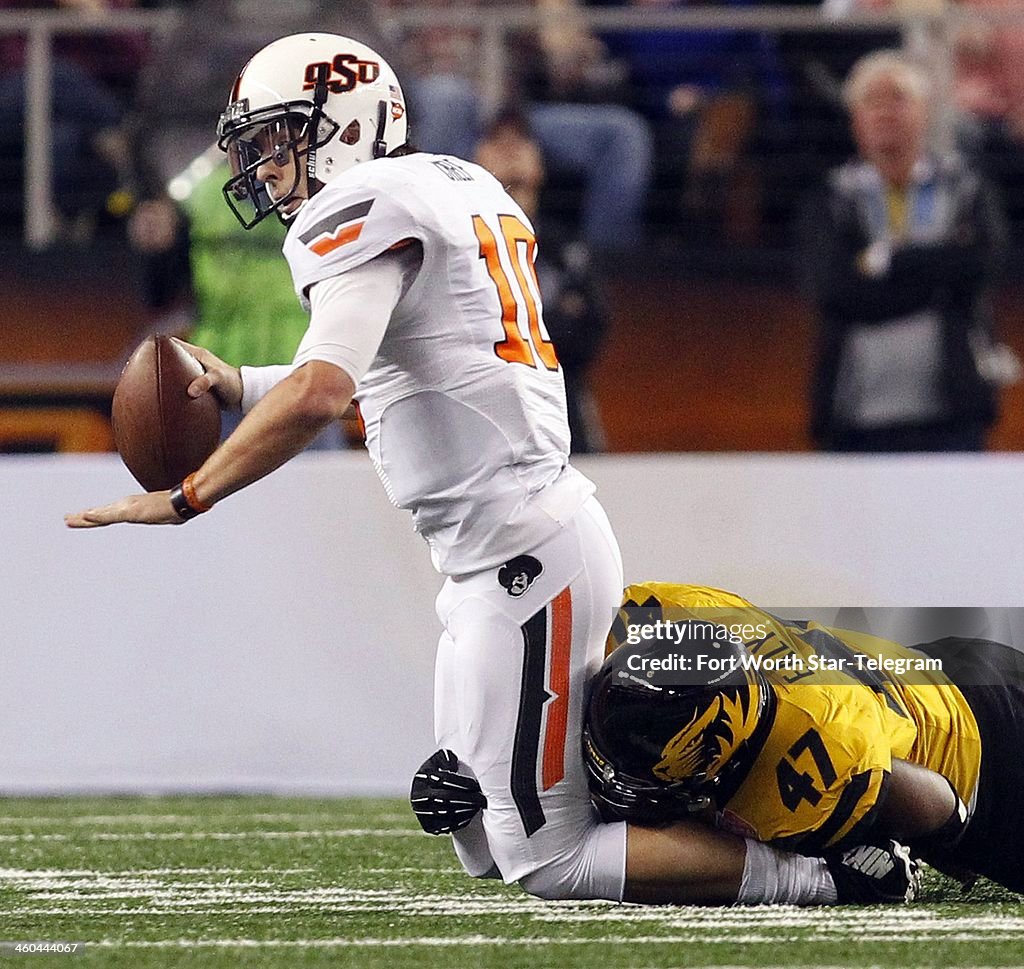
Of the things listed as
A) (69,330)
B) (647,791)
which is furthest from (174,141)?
(647,791)

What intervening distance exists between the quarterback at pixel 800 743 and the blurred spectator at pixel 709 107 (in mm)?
4008

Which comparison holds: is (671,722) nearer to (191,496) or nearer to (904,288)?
(191,496)

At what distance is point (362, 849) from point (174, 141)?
3.54 meters

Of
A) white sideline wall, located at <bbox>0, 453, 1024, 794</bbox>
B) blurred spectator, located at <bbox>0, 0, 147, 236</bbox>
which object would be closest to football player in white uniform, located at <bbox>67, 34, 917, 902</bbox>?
white sideline wall, located at <bbox>0, 453, 1024, 794</bbox>

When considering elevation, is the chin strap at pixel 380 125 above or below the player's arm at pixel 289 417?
above

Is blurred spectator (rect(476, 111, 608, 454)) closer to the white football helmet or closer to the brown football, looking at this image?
the white football helmet

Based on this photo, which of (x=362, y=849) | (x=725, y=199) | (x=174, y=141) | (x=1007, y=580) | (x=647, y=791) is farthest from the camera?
(x=725, y=199)

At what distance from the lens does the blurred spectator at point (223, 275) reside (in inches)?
260

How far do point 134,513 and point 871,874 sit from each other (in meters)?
1.49

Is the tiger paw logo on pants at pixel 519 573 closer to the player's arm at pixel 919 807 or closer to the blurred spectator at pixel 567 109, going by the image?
the player's arm at pixel 919 807

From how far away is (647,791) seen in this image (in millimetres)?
3643

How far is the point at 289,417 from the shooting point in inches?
129

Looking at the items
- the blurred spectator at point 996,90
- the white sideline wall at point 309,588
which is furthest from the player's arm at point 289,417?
the blurred spectator at point 996,90

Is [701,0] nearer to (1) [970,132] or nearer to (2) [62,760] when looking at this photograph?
(1) [970,132]
